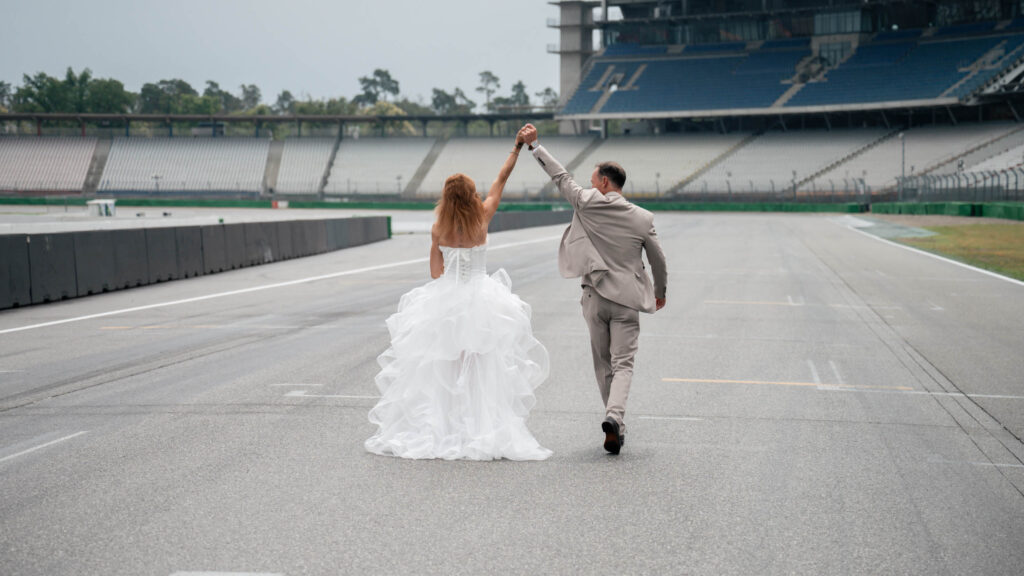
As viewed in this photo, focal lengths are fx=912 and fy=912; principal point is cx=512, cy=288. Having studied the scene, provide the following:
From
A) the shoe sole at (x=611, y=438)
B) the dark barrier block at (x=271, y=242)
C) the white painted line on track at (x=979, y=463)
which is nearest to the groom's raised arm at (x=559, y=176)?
the shoe sole at (x=611, y=438)

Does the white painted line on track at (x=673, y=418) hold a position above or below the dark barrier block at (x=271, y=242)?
below

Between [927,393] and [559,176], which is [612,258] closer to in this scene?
[559,176]

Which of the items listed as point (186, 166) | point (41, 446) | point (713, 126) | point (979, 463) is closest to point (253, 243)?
point (41, 446)

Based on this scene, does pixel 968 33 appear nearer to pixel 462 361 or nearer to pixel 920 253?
pixel 920 253

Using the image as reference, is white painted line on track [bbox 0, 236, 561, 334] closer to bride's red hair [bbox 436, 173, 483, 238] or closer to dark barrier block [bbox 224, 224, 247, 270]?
dark barrier block [bbox 224, 224, 247, 270]

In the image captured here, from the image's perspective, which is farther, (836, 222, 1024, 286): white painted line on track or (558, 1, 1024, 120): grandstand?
(558, 1, 1024, 120): grandstand

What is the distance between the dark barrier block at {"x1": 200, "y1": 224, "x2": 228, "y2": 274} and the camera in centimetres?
2080

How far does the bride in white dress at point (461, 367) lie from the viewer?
593 centimetres

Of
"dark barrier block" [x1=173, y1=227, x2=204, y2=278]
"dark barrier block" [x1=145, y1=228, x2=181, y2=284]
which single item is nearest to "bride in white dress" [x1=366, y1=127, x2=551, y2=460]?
"dark barrier block" [x1=145, y1=228, x2=181, y2=284]

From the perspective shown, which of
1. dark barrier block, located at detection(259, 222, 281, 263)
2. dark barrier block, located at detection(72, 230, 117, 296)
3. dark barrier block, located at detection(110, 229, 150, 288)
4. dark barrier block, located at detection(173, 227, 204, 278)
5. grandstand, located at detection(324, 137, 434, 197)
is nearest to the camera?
dark barrier block, located at detection(72, 230, 117, 296)

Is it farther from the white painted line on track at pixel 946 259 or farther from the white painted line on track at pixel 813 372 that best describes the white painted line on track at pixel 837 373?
the white painted line on track at pixel 946 259

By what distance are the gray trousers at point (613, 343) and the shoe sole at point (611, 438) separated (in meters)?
0.12

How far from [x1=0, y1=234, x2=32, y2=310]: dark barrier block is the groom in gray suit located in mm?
11534

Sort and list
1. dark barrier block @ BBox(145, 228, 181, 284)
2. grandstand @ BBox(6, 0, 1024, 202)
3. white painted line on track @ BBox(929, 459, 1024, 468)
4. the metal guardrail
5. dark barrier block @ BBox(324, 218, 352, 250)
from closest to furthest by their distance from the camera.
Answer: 1. white painted line on track @ BBox(929, 459, 1024, 468)
2. dark barrier block @ BBox(145, 228, 181, 284)
3. dark barrier block @ BBox(324, 218, 352, 250)
4. the metal guardrail
5. grandstand @ BBox(6, 0, 1024, 202)
